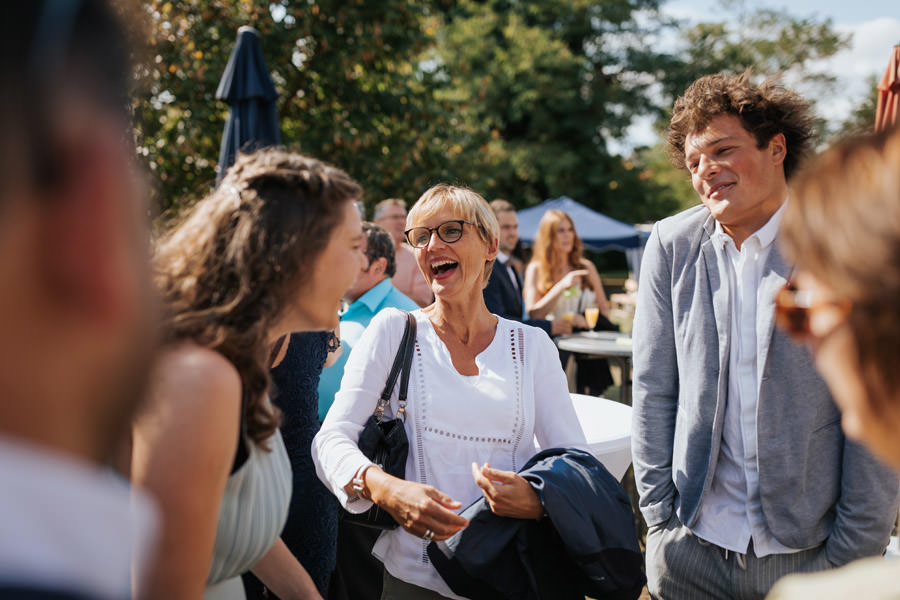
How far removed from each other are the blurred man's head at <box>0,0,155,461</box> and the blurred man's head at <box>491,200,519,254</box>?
659cm

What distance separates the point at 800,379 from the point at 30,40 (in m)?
1.98

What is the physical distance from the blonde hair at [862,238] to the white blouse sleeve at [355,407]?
4.71ft

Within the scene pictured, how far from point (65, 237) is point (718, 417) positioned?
1916mm

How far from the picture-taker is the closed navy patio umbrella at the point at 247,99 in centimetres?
487

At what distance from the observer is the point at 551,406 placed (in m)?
2.22

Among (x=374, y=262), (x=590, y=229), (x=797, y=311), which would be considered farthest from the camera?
(x=590, y=229)

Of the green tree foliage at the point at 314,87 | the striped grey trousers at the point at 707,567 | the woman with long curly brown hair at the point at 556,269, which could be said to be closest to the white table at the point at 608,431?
the striped grey trousers at the point at 707,567

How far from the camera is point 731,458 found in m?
2.05

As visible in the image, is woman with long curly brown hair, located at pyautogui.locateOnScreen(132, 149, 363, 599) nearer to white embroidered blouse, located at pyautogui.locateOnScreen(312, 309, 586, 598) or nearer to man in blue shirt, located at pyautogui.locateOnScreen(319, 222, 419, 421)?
white embroidered blouse, located at pyautogui.locateOnScreen(312, 309, 586, 598)

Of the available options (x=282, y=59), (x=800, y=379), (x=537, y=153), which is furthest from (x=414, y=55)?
(x=537, y=153)

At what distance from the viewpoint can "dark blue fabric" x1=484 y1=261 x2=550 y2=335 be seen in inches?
181

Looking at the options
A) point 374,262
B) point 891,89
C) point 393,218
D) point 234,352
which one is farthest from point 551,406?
point 393,218

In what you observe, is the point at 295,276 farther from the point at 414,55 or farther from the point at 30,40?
the point at 414,55

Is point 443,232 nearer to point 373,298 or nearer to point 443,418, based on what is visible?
point 443,418
